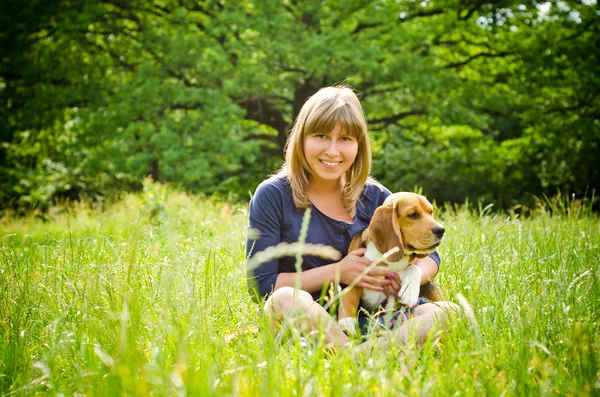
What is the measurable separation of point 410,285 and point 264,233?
902 millimetres

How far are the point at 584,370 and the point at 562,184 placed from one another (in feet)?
45.6

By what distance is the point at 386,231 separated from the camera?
2.99 metres

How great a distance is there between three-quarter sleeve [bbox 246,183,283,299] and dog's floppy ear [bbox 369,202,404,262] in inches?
23.7

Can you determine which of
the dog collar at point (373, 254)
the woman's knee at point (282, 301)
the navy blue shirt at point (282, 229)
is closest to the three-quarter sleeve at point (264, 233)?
the navy blue shirt at point (282, 229)

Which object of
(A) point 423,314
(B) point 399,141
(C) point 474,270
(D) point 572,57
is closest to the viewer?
(A) point 423,314

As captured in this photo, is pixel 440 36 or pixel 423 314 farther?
pixel 440 36

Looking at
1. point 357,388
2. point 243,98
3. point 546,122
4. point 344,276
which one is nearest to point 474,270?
point 344,276

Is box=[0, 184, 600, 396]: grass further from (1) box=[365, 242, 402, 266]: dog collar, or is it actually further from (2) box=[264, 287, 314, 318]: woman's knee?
(1) box=[365, 242, 402, 266]: dog collar

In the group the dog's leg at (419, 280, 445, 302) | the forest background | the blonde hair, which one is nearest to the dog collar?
the dog's leg at (419, 280, 445, 302)

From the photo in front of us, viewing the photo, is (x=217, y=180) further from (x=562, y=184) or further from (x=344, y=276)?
(x=344, y=276)

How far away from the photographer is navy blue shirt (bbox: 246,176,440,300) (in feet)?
10.5

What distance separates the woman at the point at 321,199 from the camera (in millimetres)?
3111

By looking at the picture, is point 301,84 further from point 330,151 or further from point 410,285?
point 410,285

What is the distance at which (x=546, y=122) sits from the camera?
48.8ft
